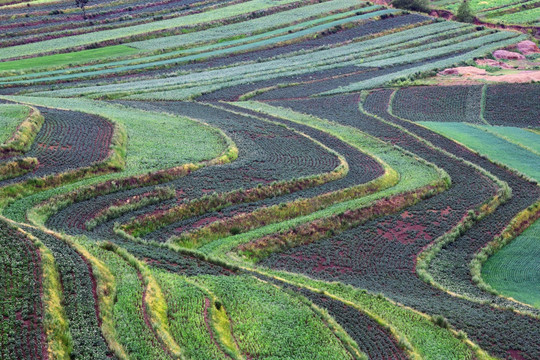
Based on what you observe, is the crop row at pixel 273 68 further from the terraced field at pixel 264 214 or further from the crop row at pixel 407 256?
the crop row at pixel 407 256

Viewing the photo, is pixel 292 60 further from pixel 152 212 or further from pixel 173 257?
pixel 173 257

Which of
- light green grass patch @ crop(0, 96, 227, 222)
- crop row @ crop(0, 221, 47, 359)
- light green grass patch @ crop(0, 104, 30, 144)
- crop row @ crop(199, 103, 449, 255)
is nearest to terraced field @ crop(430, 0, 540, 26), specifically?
crop row @ crop(199, 103, 449, 255)

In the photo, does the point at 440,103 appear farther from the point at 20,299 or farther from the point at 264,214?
the point at 20,299

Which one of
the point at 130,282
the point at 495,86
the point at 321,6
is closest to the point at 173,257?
the point at 130,282

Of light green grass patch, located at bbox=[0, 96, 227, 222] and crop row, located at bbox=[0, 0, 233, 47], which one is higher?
crop row, located at bbox=[0, 0, 233, 47]

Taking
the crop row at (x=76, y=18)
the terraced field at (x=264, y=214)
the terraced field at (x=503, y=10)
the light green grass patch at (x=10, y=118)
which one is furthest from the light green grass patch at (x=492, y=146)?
the crop row at (x=76, y=18)

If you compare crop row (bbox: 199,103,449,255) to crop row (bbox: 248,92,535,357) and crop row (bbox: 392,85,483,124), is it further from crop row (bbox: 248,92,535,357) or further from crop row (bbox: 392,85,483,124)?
crop row (bbox: 392,85,483,124)

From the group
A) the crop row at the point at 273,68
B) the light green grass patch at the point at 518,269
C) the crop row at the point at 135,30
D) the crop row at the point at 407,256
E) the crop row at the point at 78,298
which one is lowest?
the light green grass patch at the point at 518,269

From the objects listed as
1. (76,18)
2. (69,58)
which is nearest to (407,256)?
(69,58)

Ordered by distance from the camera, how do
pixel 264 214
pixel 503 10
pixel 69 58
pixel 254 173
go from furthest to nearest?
pixel 503 10 < pixel 69 58 < pixel 254 173 < pixel 264 214
